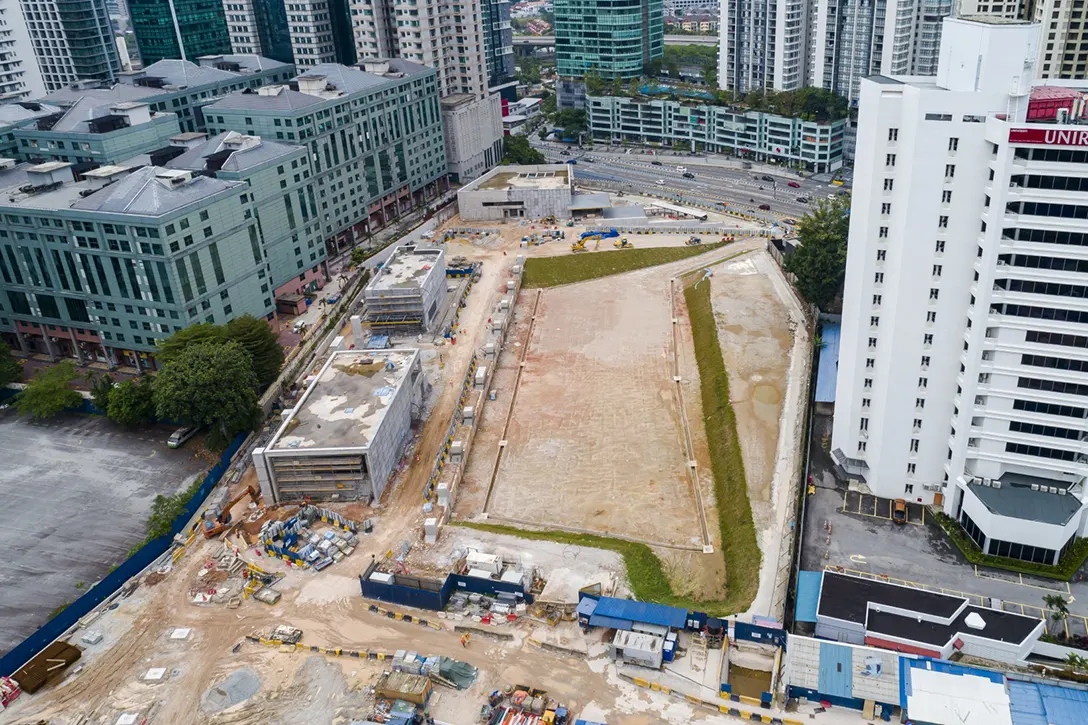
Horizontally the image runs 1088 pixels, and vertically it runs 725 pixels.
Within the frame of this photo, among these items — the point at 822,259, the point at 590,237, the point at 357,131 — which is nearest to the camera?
the point at 822,259

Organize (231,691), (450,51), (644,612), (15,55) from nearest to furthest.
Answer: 1. (231,691)
2. (644,612)
3. (450,51)
4. (15,55)

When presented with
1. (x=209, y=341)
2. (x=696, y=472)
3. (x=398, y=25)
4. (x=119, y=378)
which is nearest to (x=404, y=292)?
(x=209, y=341)

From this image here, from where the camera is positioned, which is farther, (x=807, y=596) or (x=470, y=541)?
(x=470, y=541)

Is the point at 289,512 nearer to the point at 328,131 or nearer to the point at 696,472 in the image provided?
the point at 696,472

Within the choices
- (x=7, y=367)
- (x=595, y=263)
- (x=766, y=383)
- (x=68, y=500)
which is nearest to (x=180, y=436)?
(x=68, y=500)

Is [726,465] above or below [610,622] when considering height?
below

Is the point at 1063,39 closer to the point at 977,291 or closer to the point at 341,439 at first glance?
the point at 977,291

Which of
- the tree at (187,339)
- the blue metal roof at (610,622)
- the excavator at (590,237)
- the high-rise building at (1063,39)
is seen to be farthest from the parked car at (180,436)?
the high-rise building at (1063,39)
